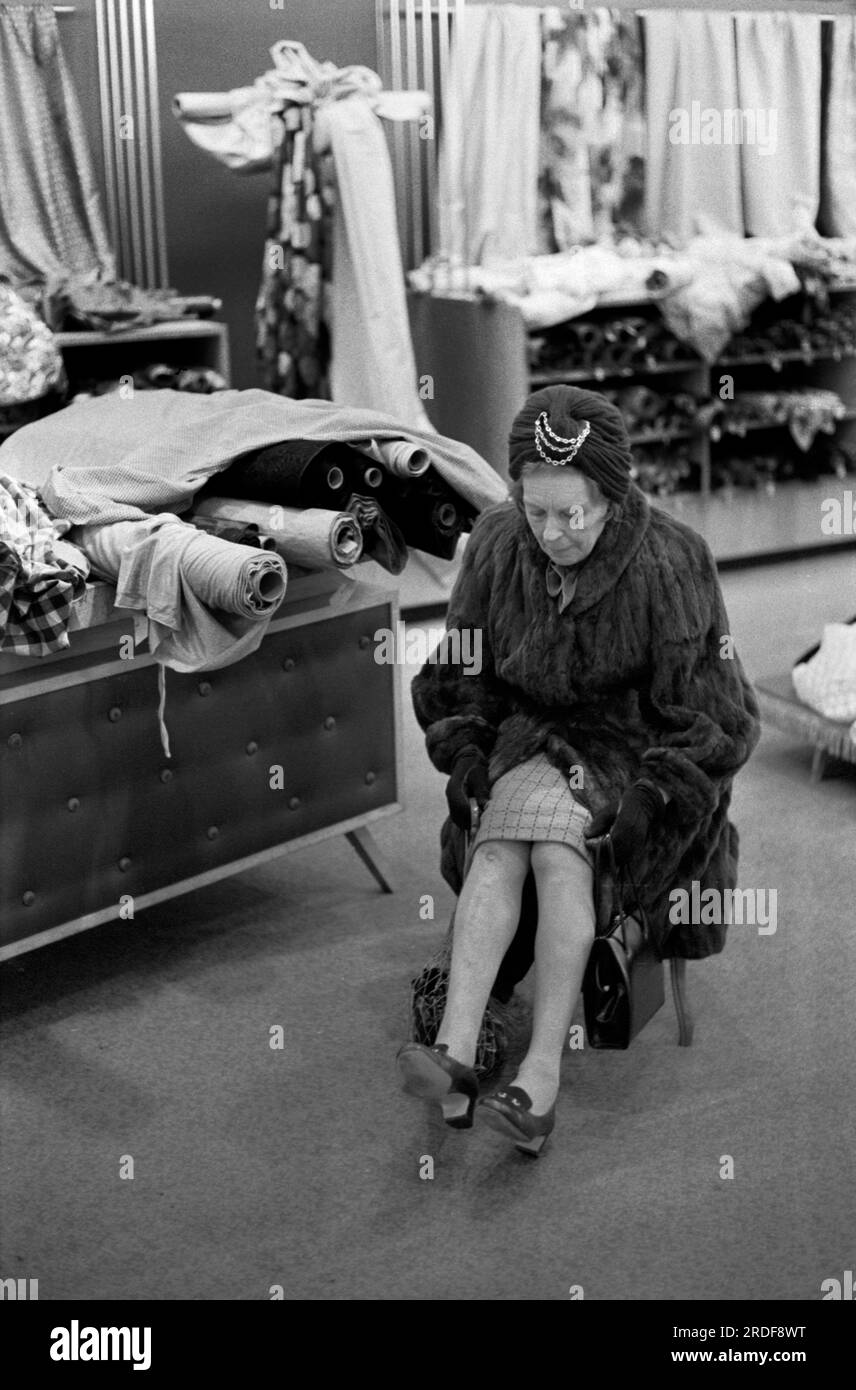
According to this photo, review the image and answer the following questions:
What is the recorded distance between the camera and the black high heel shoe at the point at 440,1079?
2268 mm

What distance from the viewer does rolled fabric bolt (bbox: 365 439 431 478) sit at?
9.39 feet

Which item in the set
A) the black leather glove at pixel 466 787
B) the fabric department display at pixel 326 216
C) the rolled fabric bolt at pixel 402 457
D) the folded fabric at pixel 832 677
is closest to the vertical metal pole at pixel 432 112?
the fabric department display at pixel 326 216

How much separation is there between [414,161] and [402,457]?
8.50ft

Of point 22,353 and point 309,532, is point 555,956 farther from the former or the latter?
point 22,353

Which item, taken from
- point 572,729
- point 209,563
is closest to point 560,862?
point 572,729

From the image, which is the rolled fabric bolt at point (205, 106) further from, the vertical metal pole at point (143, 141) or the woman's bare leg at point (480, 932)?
the woman's bare leg at point (480, 932)

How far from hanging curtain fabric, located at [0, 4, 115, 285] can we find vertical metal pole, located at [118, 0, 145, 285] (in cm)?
19

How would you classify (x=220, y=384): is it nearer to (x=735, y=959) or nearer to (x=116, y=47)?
(x=116, y=47)

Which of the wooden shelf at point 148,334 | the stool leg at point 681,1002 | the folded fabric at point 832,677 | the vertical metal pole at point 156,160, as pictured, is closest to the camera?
the stool leg at point 681,1002

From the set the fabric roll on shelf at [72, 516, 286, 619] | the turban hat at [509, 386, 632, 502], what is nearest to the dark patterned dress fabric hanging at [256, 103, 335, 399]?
the fabric roll on shelf at [72, 516, 286, 619]

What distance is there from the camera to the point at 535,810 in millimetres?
2459

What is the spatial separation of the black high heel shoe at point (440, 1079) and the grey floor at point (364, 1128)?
15cm

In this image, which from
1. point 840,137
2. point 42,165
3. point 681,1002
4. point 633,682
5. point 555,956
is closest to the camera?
point 555,956

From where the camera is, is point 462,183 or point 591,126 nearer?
point 462,183
